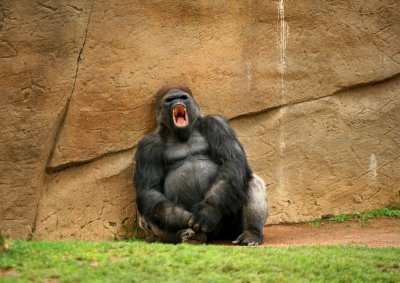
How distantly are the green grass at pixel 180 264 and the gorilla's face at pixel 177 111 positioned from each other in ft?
8.37

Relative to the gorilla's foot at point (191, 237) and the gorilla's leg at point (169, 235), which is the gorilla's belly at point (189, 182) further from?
the gorilla's foot at point (191, 237)

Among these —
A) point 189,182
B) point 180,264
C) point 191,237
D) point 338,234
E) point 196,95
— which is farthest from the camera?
point 196,95

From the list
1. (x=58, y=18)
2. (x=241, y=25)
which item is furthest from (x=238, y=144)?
(x=58, y=18)

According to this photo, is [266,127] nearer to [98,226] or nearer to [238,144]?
[238,144]

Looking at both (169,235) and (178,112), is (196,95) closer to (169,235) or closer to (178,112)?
(178,112)

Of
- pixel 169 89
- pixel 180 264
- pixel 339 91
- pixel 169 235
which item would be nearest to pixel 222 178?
pixel 169 235

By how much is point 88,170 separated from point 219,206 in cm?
185

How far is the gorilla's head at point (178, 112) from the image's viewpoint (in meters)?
8.51

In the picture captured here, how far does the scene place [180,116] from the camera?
861 cm

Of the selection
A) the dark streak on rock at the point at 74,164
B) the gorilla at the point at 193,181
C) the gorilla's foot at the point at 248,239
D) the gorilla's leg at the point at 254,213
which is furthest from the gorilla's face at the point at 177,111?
the gorilla's foot at the point at 248,239

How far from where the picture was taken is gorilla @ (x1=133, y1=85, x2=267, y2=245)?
7.86m

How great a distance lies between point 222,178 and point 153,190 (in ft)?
2.57

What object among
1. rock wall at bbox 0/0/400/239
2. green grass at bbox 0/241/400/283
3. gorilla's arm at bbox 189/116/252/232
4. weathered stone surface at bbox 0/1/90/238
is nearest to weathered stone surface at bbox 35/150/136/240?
rock wall at bbox 0/0/400/239

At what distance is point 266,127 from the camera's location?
30.8 ft
